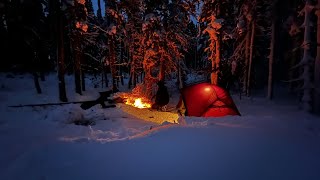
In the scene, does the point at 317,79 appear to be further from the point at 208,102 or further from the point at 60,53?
the point at 60,53

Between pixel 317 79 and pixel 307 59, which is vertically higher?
pixel 307 59

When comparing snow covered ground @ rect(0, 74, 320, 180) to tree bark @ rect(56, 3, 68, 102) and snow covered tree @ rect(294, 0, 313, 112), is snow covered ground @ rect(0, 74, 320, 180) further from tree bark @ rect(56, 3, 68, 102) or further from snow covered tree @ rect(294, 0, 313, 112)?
tree bark @ rect(56, 3, 68, 102)

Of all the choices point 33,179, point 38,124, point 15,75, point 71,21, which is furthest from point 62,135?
point 15,75

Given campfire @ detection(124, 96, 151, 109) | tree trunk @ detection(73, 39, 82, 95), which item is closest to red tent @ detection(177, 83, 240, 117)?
campfire @ detection(124, 96, 151, 109)

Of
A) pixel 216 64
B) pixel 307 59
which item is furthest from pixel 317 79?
pixel 216 64

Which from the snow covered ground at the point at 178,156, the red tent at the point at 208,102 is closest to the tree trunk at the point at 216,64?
the red tent at the point at 208,102

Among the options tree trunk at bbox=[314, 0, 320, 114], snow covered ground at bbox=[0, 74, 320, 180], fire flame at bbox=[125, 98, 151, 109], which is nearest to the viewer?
snow covered ground at bbox=[0, 74, 320, 180]

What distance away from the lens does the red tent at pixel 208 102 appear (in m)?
13.6

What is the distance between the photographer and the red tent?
13.6 meters

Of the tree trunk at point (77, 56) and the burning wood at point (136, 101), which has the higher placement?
the tree trunk at point (77, 56)

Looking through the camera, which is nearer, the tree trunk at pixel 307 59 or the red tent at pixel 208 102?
the red tent at pixel 208 102

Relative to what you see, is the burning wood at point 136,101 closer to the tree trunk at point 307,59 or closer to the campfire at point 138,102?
the campfire at point 138,102

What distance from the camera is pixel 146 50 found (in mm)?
20250

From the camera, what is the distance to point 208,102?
545 inches
